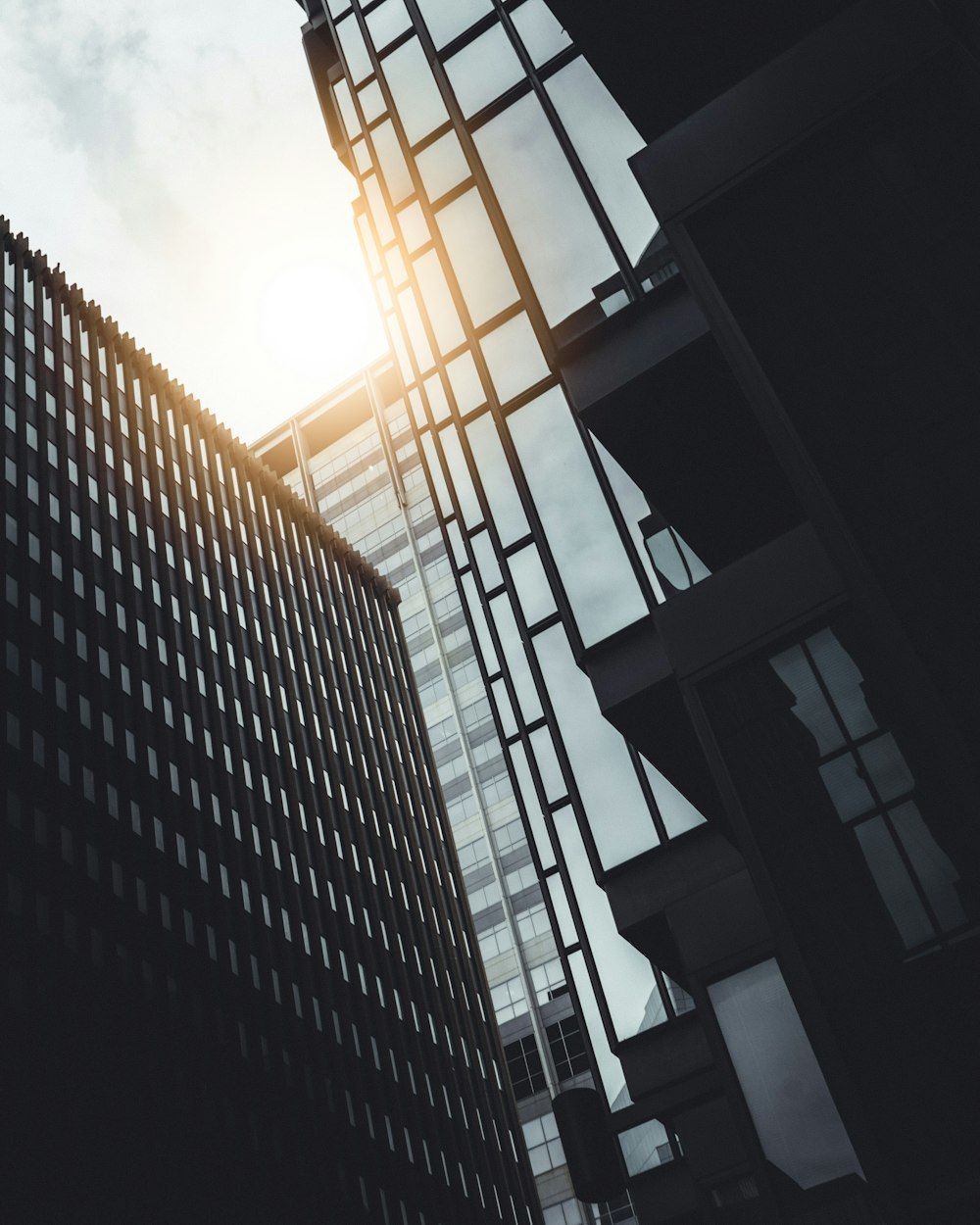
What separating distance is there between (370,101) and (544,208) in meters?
8.02

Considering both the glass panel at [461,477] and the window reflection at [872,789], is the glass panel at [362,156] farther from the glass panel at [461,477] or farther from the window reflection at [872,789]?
the window reflection at [872,789]

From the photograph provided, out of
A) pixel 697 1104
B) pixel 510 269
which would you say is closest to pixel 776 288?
pixel 510 269

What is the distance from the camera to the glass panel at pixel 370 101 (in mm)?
24562

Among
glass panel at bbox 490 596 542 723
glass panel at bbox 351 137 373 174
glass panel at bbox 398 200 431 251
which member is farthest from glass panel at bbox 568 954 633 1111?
glass panel at bbox 351 137 373 174

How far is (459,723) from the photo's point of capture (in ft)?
323

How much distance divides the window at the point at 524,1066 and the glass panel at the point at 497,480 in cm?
7208

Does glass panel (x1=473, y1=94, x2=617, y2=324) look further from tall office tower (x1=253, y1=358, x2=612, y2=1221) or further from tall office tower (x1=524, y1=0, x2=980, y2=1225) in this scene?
tall office tower (x1=253, y1=358, x2=612, y2=1221)

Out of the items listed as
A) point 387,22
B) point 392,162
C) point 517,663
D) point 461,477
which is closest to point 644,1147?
point 517,663

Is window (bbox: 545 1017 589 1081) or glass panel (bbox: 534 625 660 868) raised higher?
window (bbox: 545 1017 589 1081)

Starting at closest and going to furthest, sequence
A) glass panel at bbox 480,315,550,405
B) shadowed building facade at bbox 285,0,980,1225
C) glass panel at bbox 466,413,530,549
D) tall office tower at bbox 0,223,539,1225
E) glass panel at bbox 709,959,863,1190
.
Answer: shadowed building facade at bbox 285,0,980,1225 < glass panel at bbox 709,959,863,1190 < glass panel at bbox 480,315,550,405 < glass panel at bbox 466,413,530,549 < tall office tower at bbox 0,223,539,1225

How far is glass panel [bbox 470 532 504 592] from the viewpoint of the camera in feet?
74.8

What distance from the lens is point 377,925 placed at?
70000 millimetres

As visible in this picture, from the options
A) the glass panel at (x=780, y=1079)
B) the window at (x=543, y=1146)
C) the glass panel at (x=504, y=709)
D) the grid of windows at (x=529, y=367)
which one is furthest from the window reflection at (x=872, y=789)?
the window at (x=543, y=1146)

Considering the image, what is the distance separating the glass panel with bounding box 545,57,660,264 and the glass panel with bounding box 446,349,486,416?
435 cm
